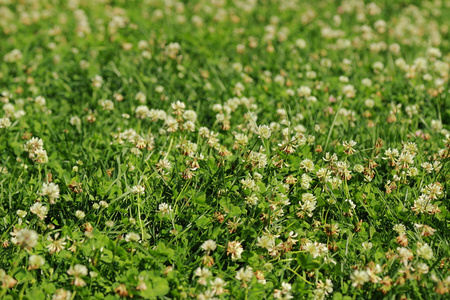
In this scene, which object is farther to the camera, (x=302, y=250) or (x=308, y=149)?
(x=308, y=149)

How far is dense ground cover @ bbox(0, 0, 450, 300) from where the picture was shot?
2.79 metres

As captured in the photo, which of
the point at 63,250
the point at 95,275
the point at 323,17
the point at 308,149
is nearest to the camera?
the point at 95,275

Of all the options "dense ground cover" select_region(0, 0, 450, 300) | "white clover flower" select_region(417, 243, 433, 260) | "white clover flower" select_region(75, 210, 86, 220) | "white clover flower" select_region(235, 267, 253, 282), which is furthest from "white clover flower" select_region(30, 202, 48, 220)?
"white clover flower" select_region(417, 243, 433, 260)

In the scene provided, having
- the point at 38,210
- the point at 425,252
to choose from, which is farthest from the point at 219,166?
the point at 425,252

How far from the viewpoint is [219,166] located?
11.2ft

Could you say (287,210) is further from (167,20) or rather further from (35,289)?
(167,20)

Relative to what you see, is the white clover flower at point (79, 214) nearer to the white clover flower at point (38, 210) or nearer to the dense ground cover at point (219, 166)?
the dense ground cover at point (219, 166)

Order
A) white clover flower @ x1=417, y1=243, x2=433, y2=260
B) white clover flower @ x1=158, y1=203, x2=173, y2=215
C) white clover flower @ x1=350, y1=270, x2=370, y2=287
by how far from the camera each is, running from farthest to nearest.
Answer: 1. white clover flower @ x1=158, y1=203, x2=173, y2=215
2. white clover flower @ x1=417, y1=243, x2=433, y2=260
3. white clover flower @ x1=350, y1=270, x2=370, y2=287

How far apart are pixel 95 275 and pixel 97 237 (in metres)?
0.31

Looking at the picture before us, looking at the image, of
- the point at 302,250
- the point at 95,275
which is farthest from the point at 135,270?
the point at 302,250

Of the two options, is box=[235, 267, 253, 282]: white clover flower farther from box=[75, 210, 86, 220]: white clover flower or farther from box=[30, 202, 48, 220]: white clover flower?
box=[30, 202, 48, 220]: white clover flower

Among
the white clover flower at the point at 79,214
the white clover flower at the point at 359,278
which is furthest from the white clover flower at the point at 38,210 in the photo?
the white clover flower at the point at 359,278

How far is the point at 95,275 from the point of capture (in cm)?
264

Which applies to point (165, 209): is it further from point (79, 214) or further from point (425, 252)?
point (425, 252)
